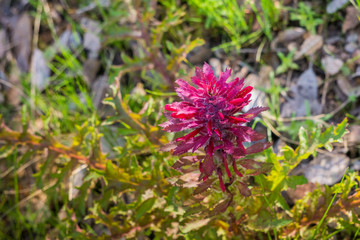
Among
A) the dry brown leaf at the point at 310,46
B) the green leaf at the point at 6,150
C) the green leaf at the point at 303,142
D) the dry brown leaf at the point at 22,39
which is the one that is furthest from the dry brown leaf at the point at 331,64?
the dry brown leaf at the point at 22,39

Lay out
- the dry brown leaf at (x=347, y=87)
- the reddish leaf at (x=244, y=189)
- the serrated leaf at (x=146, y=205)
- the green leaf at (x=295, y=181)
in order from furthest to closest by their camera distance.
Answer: the dry brown leaf at (x=347, y=87) → the serrated leaf at (x=146, y=205) → the green leaf at (x=295, y=181) → the reddish leaf at (x=244, y=189)

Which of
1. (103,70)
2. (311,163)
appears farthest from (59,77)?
(311,163)

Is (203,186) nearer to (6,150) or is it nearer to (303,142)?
(303,142)

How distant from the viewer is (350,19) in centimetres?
296

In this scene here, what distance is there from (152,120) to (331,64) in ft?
5.29

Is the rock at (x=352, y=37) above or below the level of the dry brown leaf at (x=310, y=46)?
above

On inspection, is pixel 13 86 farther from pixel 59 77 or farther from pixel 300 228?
pixel 300 228

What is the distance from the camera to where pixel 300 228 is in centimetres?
218

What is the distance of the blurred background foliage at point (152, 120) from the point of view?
2072mm

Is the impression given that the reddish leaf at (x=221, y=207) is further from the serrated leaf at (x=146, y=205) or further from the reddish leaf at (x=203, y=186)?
the serrated leaf at (x=146, y=205)

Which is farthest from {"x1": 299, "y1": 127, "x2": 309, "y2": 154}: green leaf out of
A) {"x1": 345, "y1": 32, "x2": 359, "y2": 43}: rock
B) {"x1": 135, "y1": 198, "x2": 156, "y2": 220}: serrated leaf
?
{"x1": 345, "y1": 32, "x2": 359, "y2": 43}: rock

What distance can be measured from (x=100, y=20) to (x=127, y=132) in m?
2.08

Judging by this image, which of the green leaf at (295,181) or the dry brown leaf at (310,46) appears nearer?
the green leaf at (295,181)

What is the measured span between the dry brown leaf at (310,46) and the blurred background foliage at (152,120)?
2 cm
